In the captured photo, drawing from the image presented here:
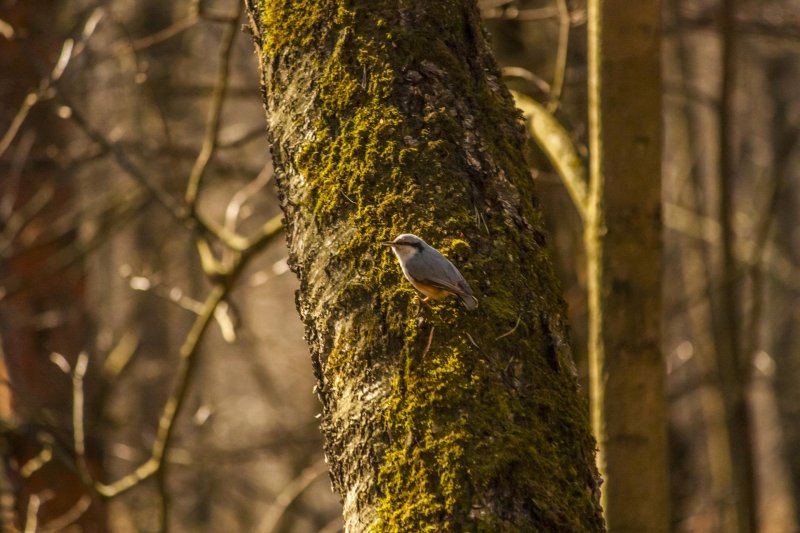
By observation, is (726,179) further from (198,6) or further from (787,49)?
(787,49)

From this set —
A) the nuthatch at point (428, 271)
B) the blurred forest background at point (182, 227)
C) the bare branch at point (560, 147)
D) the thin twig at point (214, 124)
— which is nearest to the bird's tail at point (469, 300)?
the nuthatch at point (428, 271)

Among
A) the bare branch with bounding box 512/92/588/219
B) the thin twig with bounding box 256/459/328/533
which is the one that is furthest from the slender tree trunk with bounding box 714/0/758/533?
the thin twig with bounding box 256/459/328/533

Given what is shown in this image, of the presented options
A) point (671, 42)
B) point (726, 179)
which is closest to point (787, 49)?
point (671, 42)

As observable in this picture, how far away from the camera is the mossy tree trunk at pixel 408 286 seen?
1589mm

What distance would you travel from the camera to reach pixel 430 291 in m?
1.69

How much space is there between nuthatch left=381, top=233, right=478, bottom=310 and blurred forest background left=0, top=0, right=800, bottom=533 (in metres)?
1.00

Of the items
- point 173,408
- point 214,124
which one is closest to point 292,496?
point 173,408

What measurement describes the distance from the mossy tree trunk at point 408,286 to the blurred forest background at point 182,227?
65cm

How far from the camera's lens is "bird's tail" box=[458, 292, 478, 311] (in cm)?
173

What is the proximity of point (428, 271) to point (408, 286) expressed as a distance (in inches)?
4.2

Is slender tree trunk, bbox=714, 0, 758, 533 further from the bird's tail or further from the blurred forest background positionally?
the bird's tail

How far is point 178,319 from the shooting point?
1369 centimetres

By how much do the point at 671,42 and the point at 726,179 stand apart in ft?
10.7

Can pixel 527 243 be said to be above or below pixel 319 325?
above
